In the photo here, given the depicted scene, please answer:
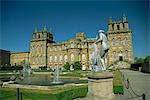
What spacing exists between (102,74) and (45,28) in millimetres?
64354

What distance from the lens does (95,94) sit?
1012cm

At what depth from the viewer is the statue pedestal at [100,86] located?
10016mm

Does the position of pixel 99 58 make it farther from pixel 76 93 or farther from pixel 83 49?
pixel 83 49

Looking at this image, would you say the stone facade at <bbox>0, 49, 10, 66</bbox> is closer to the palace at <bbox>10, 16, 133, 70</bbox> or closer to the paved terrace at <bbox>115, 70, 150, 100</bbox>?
the palace at <bbox>10, 16, 133, 70</bbox>

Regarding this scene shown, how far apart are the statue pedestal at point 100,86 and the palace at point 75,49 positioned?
46762 mm

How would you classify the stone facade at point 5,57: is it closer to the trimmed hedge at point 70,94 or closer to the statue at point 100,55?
the trimmed hedge at point 70,94

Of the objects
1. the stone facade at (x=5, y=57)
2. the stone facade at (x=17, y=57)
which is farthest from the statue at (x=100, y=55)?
the stone facade at (x=5, y=57)

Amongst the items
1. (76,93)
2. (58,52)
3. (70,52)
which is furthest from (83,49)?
(76,93)

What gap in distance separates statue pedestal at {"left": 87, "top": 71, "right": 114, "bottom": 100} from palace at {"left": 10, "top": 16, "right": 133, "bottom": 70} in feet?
153

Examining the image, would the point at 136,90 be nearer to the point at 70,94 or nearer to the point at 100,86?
the point at 100,86

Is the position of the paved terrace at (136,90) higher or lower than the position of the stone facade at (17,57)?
lower

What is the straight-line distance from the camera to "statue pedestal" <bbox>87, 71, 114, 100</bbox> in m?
10.0

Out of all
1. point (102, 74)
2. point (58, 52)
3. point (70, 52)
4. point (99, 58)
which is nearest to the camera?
point (102, 74)

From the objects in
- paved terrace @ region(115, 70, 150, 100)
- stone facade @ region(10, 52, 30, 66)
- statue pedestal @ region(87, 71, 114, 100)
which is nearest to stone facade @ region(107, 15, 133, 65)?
paved terrace @ region(115, 70, 150, 100)
